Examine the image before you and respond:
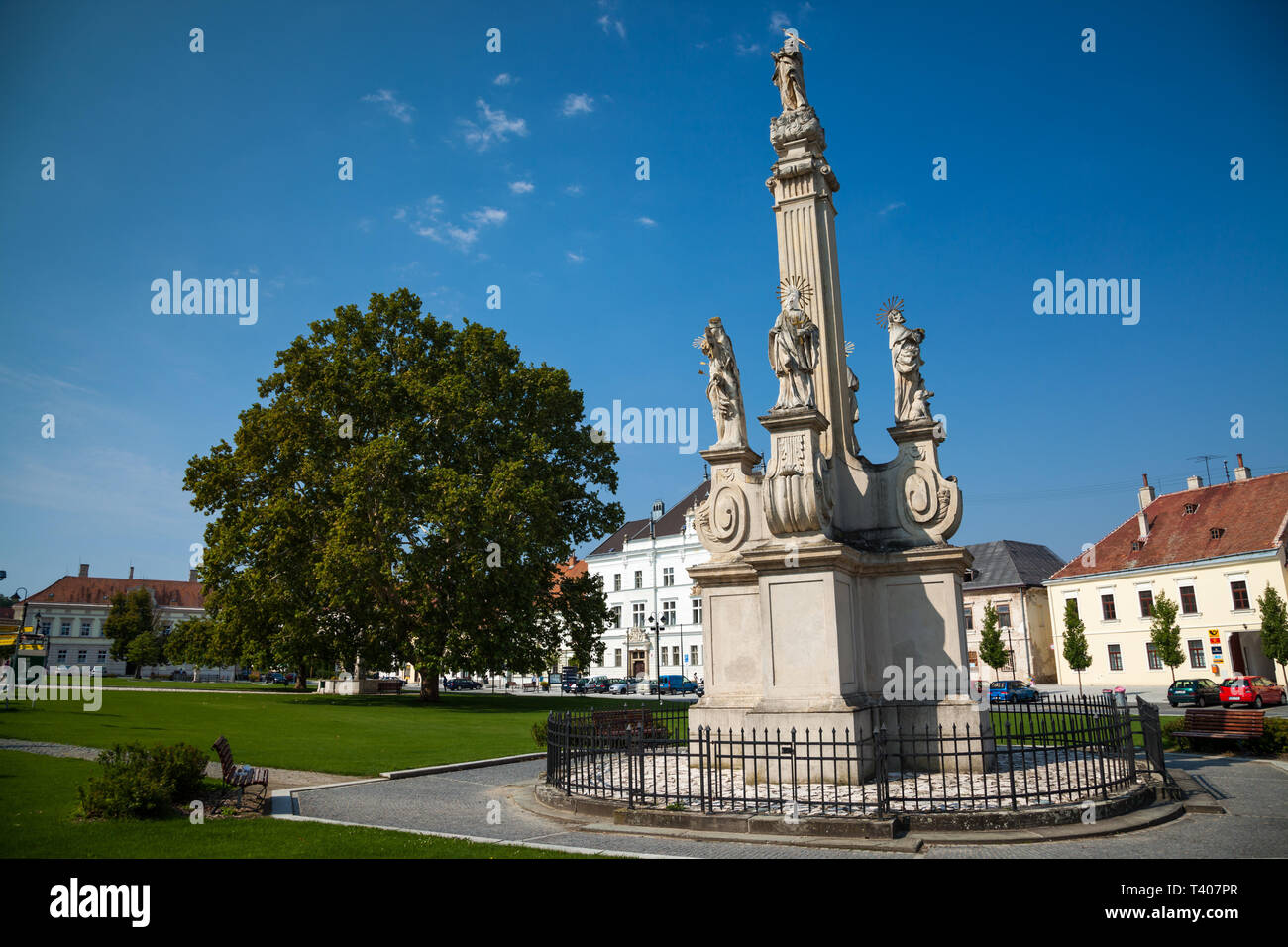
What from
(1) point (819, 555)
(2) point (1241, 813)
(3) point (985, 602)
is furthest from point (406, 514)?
(3) point (985, 602)

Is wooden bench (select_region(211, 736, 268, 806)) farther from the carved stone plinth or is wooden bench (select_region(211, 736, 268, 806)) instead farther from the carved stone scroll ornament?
the carved stone plinth

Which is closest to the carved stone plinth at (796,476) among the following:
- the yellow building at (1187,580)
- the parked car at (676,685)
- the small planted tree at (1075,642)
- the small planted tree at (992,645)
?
the yellow building at (1187,580)

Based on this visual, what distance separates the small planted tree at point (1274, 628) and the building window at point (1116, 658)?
10.0 m

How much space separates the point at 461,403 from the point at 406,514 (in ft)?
16.0

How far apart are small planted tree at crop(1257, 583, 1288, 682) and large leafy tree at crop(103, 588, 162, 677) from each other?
8231 cm

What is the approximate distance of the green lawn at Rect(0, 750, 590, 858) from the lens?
25.3 ft

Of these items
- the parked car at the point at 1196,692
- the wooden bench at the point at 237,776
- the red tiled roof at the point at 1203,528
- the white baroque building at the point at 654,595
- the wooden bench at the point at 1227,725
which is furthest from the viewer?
the white baroque building at the point at 654,595

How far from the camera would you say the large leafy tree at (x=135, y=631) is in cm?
7419

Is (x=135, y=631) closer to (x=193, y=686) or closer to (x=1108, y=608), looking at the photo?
(x=193, y=686)

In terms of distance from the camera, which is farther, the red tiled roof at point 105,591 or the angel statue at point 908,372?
the red tiled roof at point 105,591

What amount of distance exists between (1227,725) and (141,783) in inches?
705

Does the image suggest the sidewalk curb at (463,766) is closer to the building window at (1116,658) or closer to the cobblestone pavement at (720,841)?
the cobblestone pavement at (720,841)

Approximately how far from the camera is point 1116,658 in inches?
1929

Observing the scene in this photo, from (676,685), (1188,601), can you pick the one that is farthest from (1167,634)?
(676,685)
